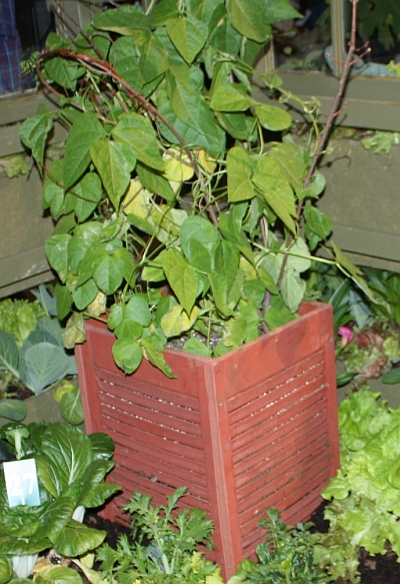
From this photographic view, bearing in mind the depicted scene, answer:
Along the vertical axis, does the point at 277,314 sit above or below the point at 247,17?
below

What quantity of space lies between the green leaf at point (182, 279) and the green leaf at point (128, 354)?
0.50 feet

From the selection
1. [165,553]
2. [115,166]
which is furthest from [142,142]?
[165,553]

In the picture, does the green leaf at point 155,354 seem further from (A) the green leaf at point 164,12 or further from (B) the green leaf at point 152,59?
(A) the green leaf at point 164,12

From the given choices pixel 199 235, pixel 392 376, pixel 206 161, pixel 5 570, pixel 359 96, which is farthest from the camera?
pixel 392 376

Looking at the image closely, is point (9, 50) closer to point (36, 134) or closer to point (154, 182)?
point (36, 134)

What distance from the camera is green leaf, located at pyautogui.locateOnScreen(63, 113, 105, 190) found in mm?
1579

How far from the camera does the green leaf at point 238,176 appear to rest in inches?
61.1

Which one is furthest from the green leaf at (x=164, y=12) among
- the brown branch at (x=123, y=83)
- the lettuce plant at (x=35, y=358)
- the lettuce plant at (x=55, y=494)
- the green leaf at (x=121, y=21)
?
the lettuce plant at (x=55, y=494)

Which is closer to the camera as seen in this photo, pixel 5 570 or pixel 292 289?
pixel 5 570

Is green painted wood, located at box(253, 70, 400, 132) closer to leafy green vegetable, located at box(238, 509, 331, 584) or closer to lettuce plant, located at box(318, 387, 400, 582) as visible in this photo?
lettuce plant, located at box(318, 387, 400, 582)

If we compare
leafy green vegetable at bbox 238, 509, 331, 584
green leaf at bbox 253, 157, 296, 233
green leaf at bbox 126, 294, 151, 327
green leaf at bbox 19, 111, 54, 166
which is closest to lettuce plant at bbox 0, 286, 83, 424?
green leaf at bbox 126, 294, 151, 327

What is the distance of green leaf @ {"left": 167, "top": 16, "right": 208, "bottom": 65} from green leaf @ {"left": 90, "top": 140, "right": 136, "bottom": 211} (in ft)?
0.79

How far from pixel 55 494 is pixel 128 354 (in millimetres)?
357

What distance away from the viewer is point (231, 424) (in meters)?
1.66
